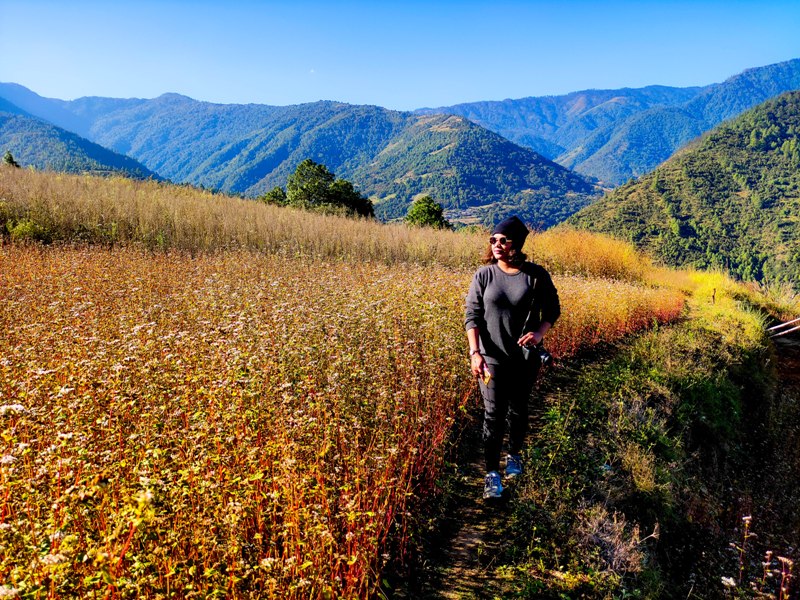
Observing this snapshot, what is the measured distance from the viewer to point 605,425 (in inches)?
197

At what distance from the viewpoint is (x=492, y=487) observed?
3.45 meters

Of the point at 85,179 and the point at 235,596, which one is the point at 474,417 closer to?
the point at 235,596

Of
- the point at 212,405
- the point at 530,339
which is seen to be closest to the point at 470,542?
the point at 530,339

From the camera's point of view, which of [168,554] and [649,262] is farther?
[649,262]

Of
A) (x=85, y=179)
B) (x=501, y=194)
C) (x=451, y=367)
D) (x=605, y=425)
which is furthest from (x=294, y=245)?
(x=501, y=194)

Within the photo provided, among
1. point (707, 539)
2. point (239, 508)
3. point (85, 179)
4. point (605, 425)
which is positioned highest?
point (85, 179)

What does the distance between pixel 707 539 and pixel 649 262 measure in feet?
45.9

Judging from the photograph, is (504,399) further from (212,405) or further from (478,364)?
(212,405)

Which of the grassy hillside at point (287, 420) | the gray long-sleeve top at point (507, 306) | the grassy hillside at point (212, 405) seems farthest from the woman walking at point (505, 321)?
the grassy hillside at point (212, 405)

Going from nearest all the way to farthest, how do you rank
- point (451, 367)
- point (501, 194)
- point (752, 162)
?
1. point (451, 367)
2. point (752, 162)
3. point (501, 194)

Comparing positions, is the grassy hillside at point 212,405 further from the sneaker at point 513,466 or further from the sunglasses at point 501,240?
the sunglasses at point 501,240

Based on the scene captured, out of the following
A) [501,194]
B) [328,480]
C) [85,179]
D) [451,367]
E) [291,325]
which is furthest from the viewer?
[501,194]

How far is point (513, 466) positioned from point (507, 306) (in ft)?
4.63

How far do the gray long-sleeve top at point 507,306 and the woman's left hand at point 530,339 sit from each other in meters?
0.08
